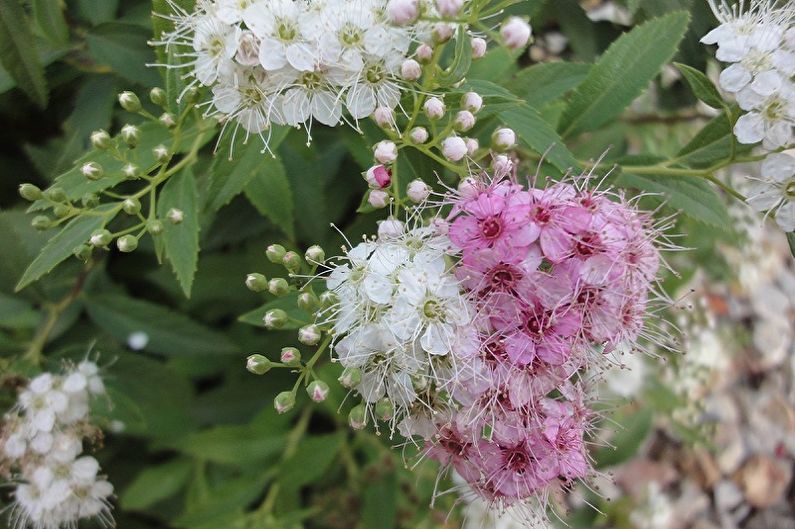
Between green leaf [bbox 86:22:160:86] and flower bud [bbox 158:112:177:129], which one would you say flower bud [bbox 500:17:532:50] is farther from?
green leaf [bbox 86:22:160:86]

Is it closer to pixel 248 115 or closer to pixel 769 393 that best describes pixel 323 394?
pixel 248 115

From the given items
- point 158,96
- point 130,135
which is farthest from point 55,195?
point 158,96

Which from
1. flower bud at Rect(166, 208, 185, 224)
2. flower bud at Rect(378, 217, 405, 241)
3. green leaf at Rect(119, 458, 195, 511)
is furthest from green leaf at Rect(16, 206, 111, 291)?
green leaf at Rect(119, 458, 195, 511)

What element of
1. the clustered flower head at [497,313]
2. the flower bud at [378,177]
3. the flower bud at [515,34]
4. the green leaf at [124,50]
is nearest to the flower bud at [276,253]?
the clustered flower head at [497,313]

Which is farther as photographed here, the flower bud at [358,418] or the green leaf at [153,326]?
the green leaf at [153,326]

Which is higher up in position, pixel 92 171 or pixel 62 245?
pixel 92 171

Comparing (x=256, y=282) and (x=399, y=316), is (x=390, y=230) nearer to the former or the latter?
(x=399, y=316)

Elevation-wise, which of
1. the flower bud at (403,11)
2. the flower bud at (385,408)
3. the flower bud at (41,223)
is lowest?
the flower bud at (385,408)

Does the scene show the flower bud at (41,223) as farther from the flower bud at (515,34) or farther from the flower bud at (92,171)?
the flower bud at (515,34)
